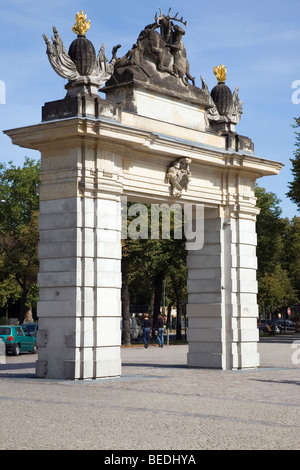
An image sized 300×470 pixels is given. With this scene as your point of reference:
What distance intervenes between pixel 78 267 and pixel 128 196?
2922mm

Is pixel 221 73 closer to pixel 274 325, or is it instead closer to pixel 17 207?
pixel 17 207

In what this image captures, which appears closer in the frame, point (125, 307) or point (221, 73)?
point (221, 73)

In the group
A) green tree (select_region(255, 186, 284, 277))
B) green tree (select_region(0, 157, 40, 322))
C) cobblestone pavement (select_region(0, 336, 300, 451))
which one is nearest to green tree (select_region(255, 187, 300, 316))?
green tree (select_region(255, 186, 284, 277))

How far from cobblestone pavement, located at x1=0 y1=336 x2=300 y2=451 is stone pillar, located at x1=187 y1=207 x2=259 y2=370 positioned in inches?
85.9

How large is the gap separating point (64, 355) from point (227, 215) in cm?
692

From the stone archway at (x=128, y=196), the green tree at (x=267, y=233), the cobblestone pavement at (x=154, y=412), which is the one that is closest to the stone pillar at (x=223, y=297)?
the stone archway at (x=128, y=196)

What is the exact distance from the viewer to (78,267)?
1811 centimetres

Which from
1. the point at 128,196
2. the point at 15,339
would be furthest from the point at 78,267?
the point at 15,339

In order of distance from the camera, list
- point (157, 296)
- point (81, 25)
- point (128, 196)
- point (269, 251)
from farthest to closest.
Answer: point (269, 251) → point (157, 296) → point (128, 196) → point (81, 25)

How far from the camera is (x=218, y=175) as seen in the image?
2234 cm

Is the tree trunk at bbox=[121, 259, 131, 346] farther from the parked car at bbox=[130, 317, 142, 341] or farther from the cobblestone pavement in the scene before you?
the cobblestone pavement

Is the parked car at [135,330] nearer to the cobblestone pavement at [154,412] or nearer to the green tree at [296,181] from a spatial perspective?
the green tree at [296,181]
